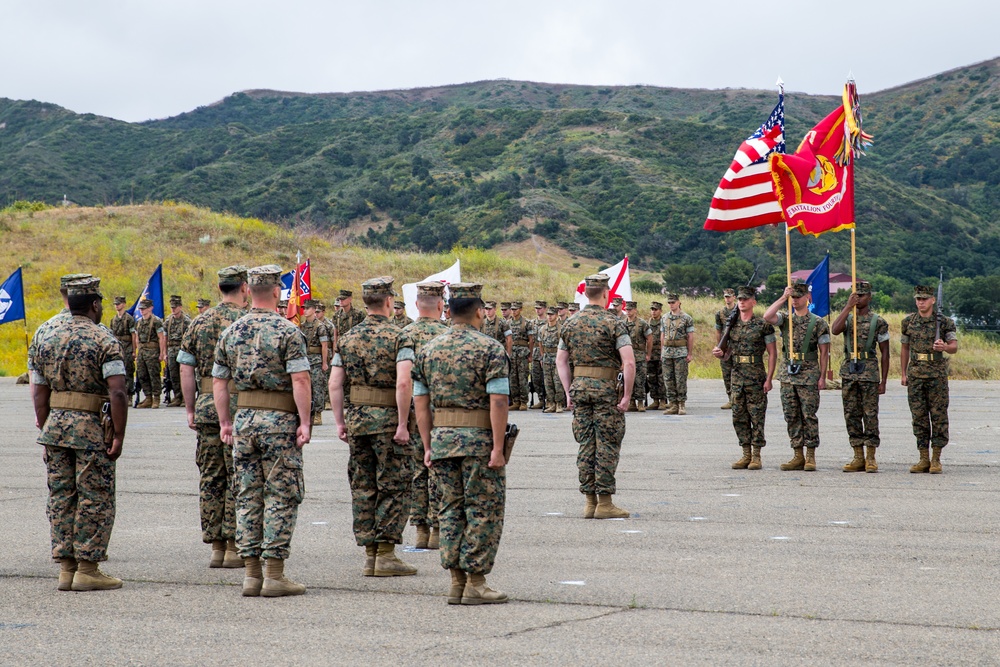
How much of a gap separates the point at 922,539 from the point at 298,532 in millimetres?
4986

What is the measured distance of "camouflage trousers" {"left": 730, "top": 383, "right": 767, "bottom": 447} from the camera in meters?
13.5

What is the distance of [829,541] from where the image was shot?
9.00 meters

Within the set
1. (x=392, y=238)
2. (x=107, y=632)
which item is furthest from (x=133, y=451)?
(x=392, y=238)

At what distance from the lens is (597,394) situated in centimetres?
1036

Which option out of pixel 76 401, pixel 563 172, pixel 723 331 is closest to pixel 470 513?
pixel 76 401

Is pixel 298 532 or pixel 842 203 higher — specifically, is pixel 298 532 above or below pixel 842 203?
below

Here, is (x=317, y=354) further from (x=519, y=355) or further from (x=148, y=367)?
(x=148, y=367)

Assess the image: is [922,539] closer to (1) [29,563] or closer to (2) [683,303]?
(1) [29,563]

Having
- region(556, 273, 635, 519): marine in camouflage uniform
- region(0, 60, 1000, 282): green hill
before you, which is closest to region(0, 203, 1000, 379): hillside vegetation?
region(0, 60, 1000, 282): green hill

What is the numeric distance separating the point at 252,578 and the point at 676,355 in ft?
51.9

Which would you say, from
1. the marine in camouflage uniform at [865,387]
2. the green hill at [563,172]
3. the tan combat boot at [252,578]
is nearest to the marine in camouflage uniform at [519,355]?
the marine in camouflage uniform at [865,387]

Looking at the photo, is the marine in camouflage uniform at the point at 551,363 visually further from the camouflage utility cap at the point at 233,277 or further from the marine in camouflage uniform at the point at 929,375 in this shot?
the camouflage utility cap at the point at 233,277

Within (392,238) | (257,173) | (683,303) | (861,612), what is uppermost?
(257,173)

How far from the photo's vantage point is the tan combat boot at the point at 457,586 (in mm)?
7129
